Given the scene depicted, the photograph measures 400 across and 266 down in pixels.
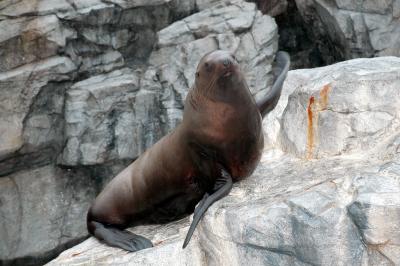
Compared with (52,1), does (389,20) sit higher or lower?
lower

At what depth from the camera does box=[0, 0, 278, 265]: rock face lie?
9.95 metres

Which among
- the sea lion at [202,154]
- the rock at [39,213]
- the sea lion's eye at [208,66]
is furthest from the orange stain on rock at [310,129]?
the rock at [39,213]

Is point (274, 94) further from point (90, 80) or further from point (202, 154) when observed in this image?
point (90, 80)

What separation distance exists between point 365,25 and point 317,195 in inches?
326

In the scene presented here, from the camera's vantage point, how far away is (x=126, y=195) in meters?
5.28

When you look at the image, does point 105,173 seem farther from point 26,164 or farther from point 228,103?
point 228,103

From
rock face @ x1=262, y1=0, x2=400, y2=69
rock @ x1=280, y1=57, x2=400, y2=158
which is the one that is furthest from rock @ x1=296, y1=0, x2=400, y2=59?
rock @ x1=280, y1=57, x2=400, y2=158

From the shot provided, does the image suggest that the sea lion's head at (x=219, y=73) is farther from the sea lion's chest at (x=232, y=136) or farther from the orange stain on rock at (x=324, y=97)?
the orange stain on rock at (x=324, y=97)

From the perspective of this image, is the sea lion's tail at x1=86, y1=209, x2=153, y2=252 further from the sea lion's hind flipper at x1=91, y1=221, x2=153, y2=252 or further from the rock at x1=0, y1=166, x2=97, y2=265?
the rock at x1=0, y1=166, x2=97, y2=265

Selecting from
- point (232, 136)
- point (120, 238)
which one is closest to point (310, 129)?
point (232, 136)

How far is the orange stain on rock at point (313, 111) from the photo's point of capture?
4.67 m

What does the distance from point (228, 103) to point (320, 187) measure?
116cm

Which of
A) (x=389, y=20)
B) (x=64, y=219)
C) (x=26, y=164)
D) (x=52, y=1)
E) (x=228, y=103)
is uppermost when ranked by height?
(x=52, y=1)

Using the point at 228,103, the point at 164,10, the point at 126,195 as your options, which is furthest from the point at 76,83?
the point at 228,103
